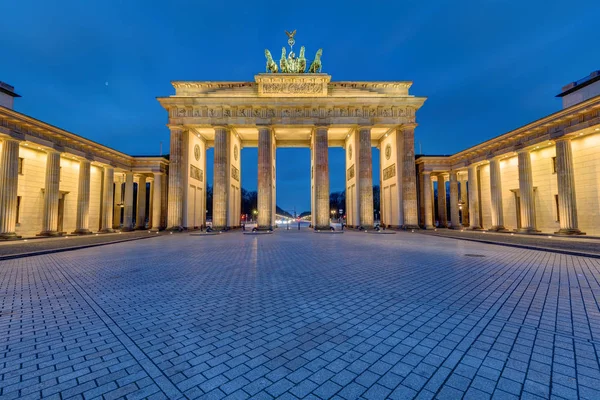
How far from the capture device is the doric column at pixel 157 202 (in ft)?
105

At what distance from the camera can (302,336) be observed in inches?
136

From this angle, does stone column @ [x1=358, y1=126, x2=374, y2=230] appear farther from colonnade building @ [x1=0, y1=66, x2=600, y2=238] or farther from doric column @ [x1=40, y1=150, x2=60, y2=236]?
doric column @ [x1=40, y1=150, x2=60, y2=236]

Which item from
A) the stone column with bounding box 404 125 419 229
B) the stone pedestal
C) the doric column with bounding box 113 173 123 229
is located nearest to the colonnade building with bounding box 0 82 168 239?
the doric column with bounding box 113 173 123 229

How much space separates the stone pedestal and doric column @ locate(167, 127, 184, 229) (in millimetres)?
28436

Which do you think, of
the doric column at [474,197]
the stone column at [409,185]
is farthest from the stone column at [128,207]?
the doric column at [474,197]

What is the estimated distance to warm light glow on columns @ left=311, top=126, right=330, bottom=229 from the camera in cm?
2911

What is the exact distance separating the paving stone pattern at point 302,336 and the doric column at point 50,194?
22026mm

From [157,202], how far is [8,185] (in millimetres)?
14347

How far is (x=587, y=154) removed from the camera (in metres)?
20.1

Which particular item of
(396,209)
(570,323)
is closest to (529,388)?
(570,323)

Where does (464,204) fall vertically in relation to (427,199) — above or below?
below

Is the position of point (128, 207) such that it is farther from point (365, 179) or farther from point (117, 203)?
point (365, 179)

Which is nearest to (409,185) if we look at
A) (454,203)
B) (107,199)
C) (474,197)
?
(474,197)

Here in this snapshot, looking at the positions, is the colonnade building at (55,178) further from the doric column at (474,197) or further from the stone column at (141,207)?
the doric column at (474,197)
